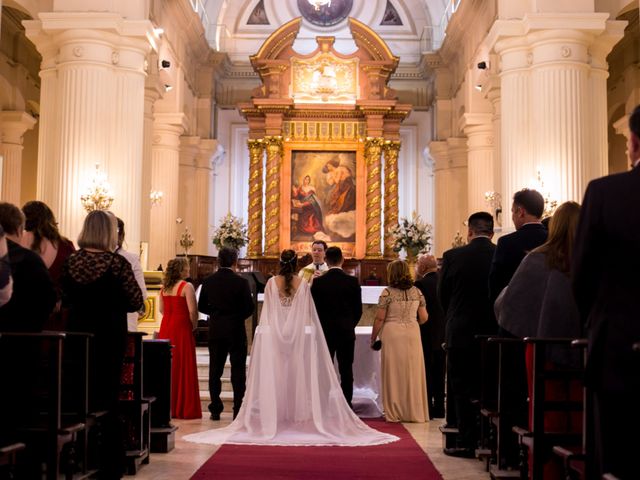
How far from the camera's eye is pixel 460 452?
7332mm

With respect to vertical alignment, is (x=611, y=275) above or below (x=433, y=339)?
above

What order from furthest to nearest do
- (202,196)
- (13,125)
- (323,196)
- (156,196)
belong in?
(202,196)
(323,196)
(156,196)
(13,125)

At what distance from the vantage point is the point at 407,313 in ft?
31.9

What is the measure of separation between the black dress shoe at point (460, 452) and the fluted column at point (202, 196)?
1729 centimetres

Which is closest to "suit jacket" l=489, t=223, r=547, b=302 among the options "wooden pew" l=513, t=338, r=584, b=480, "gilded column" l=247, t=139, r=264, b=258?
"wooden pew" l=513, t=338, r=584, b=480

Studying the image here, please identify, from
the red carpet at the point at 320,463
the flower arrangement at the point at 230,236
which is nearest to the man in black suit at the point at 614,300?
the red carpet at the point at 320,463

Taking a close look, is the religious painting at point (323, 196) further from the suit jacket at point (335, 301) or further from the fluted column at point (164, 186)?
the suit jacket at point (335, 301)

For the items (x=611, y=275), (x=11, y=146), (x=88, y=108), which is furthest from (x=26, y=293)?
(x=11, y=146)

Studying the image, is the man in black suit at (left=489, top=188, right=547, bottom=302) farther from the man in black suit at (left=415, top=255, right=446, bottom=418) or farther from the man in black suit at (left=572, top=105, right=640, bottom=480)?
the man in black suit at (left=415, top=255, right=446, bottom=418)

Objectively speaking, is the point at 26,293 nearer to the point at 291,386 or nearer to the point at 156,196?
the point at 291,386

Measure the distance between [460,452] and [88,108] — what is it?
31.0 feet

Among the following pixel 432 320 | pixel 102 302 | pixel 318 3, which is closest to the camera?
pixel 102 302

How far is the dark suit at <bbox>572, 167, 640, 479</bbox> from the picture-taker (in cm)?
314

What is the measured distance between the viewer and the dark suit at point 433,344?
1018 centimetres
